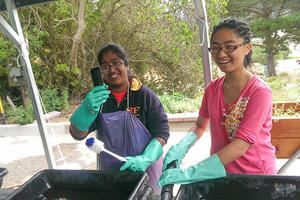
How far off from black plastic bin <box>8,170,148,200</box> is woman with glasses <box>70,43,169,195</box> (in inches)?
15.9

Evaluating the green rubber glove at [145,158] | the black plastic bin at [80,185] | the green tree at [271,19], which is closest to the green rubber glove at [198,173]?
the black plastic bin at [80,185]

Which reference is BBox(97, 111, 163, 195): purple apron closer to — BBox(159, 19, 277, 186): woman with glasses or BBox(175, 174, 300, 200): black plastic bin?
BBox(159, 19, 277, 186): woman with glasses

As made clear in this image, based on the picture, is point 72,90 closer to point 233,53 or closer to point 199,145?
point 199,145

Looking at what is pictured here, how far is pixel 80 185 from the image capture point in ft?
3.56

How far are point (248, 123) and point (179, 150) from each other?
43 cm

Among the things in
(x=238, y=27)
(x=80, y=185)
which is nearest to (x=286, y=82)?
(x=238, y=27)

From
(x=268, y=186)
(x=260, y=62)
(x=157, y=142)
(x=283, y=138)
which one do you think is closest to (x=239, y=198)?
(x=268, y=186)

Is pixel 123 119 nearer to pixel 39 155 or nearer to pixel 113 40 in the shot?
pixel 39 155

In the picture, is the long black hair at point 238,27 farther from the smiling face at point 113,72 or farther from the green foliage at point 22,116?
the green foliage at point 22,116

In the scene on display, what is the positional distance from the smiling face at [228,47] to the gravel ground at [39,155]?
2.36 metres

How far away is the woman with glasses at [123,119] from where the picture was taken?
151cm

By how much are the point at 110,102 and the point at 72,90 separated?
6516 millimetres

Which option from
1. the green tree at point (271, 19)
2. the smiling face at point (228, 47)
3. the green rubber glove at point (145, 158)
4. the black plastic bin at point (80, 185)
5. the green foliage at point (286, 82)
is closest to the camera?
the black plastic bin at point (80, 185)

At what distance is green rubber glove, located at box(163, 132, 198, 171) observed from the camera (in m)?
1.27
